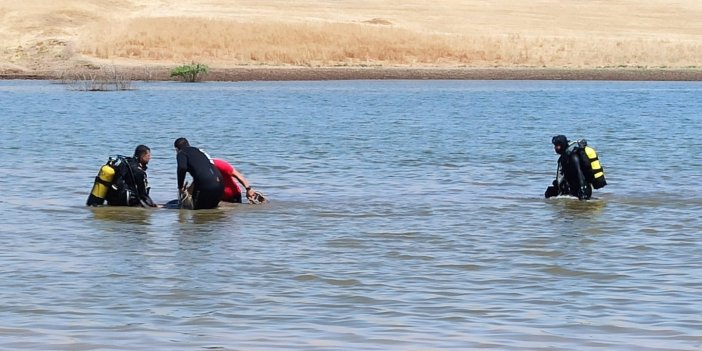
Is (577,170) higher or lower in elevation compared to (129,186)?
higher

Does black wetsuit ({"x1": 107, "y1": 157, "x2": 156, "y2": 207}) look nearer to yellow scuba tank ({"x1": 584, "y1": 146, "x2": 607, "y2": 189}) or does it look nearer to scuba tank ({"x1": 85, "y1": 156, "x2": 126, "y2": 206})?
scuba tank ({"x1": 85, "y1": 156, "x2": 126, "y2": 206})

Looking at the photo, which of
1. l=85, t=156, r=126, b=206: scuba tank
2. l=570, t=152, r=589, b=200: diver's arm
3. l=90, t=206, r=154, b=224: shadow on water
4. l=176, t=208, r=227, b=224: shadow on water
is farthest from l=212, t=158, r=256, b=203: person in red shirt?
l=570, t=152, r=589, b=200: diver's arm

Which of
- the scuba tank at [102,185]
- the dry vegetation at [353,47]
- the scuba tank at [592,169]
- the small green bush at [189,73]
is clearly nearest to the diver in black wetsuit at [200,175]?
the scuba tank at [102,185]

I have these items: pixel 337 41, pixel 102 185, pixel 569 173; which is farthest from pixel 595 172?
pixel 337 41

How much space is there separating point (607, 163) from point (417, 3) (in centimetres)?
7601

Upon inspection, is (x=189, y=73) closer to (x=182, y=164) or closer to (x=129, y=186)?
(x=129, y=186)

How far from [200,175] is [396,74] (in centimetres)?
5582

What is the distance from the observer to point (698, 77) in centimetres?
7000

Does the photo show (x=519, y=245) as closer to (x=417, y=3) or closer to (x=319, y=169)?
(x=319, y=169)

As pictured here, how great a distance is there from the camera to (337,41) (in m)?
80.6

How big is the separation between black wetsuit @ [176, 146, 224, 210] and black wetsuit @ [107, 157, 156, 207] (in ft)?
2.01

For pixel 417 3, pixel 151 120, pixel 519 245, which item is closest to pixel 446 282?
pixel 519 245

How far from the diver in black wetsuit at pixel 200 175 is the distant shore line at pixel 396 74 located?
52.1m

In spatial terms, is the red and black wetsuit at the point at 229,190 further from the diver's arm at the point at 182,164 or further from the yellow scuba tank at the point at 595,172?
the yellow scuba tank at the point at 595,172
